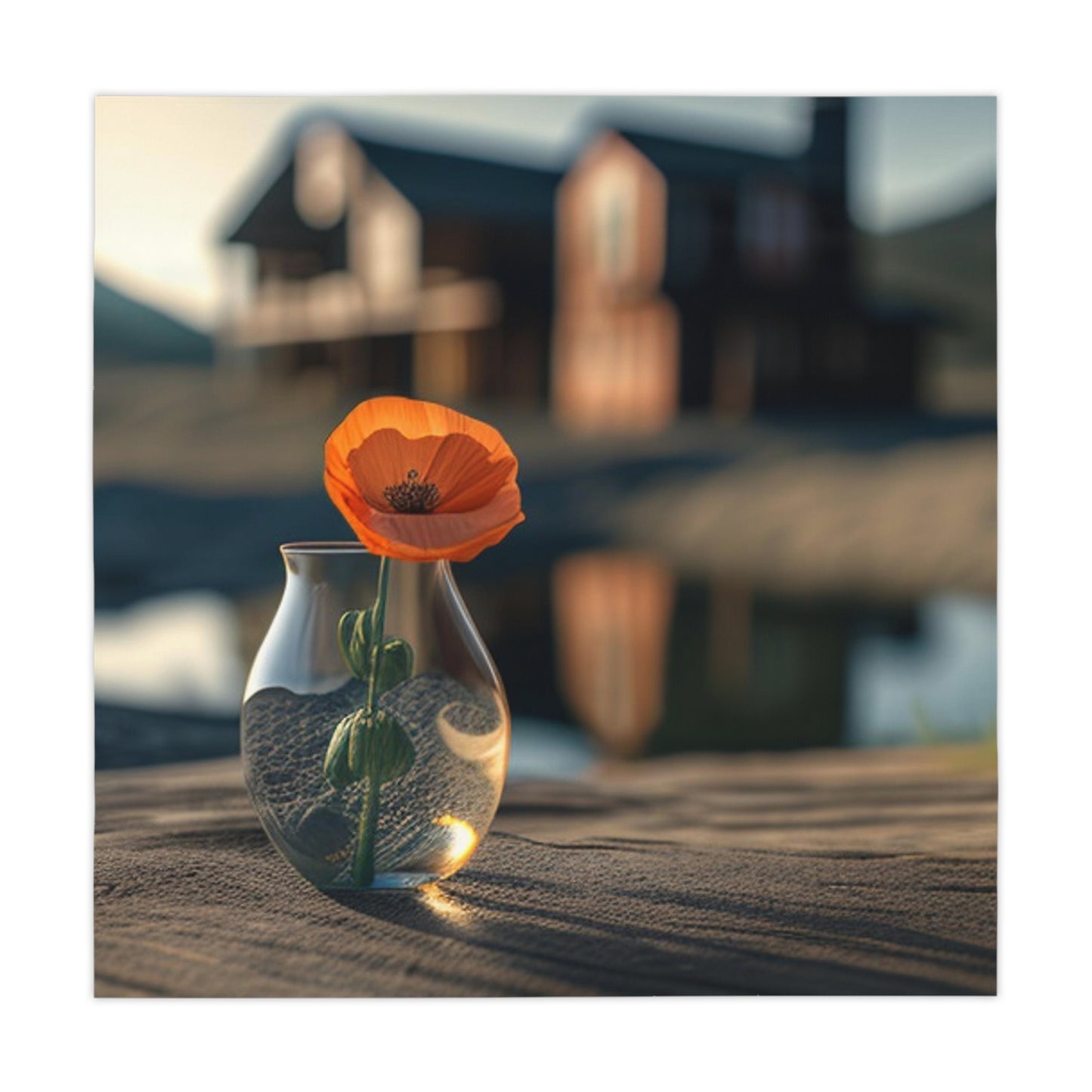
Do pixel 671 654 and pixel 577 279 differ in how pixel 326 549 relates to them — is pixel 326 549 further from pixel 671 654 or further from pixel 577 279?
pixel 671 654

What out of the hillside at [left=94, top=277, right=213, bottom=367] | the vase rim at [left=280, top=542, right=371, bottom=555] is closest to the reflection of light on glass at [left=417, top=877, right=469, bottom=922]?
the vase rim at [left=280, top=542, right=371, bottom=555]

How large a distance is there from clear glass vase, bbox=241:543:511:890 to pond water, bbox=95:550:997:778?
1.29 metres

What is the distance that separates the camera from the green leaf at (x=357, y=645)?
1.58 m

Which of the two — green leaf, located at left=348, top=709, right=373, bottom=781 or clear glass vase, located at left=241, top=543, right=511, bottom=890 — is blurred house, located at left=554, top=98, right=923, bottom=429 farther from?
green leaf, located at left=348, top=709, right=373, bottom=781

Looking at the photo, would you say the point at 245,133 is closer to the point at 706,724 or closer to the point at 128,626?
the point at 128,626

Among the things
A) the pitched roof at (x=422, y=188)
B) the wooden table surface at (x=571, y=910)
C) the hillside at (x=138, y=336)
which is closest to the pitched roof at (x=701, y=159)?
the pitched roof at (x=422, y=188)

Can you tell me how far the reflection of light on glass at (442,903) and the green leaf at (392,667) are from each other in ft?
0.88

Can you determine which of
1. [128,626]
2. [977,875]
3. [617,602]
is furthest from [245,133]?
[977,875]

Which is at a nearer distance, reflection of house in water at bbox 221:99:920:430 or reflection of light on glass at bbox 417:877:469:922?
reflection of light on glass at bbox 417:877:469:922

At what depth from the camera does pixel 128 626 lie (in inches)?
145

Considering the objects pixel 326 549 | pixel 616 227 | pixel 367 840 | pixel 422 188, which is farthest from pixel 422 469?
pixel 616 227

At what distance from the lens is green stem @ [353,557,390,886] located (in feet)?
5.15

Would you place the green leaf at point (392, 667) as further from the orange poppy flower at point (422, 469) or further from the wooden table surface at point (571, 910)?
the wooden table surface at point (571, 910)

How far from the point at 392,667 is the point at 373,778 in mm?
122
